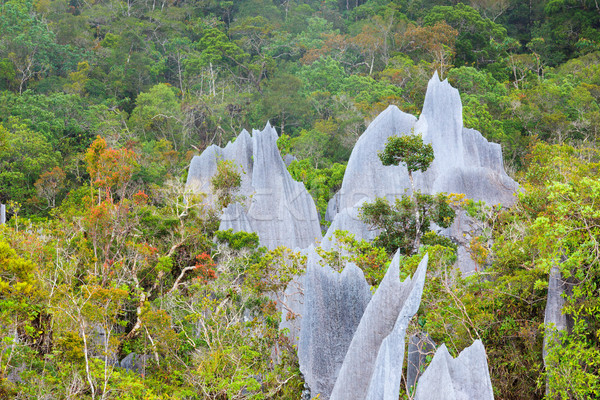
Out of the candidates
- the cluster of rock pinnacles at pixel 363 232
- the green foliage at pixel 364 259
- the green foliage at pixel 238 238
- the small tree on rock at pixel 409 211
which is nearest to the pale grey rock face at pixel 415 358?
the cluster of rock pinnacles at pixel 363 232

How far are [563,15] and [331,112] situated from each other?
12.4 meters

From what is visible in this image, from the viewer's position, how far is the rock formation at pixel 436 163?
49.0 ft

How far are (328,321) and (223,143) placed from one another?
20.8 m

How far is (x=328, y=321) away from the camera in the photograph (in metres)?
7.98

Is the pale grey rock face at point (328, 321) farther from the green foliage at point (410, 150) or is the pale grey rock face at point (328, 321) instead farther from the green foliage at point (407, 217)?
the green foliage at point (410, 150)

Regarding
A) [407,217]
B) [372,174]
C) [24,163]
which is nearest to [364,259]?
[407,217]

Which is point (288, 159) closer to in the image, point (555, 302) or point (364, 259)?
point (364, 259)

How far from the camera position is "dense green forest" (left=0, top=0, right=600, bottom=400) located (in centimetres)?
855

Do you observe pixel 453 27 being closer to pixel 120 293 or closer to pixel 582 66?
pixel 582 66

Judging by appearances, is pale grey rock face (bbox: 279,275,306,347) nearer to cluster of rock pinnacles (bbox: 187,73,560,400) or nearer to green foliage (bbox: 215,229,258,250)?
cluster of rock pinnacles (bbox: 187,73,560,400)

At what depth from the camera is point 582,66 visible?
83.0 ft

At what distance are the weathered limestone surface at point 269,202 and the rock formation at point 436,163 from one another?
133cm

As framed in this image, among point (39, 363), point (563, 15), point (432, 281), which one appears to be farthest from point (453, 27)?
point (39, 363)

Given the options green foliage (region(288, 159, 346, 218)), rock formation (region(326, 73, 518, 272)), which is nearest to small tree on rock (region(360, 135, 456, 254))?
rock formation (region(326, 73, 518, 272))
